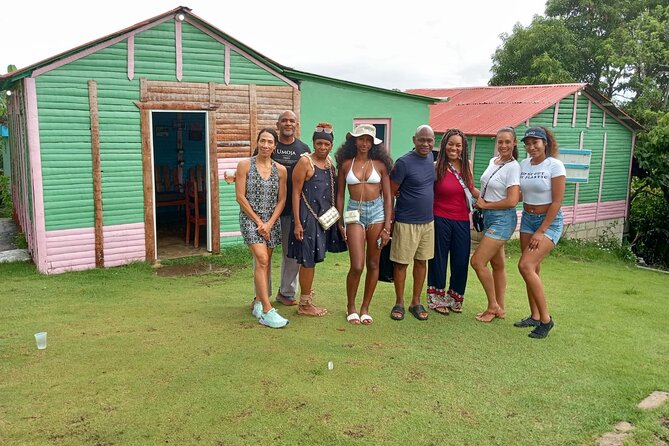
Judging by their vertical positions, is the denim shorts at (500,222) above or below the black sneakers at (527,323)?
above

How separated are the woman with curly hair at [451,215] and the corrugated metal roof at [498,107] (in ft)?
20.7

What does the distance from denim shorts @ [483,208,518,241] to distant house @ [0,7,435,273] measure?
15.8ft

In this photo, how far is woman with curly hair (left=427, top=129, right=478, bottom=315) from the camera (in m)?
5.35

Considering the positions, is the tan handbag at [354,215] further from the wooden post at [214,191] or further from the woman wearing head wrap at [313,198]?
the wooden post at [214,191]

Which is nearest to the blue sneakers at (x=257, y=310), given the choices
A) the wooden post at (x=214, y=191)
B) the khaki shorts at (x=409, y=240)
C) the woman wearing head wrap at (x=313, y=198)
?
the woman wearing head wrap at (x=313, y=198)

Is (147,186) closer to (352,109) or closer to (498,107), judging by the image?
(352,109)

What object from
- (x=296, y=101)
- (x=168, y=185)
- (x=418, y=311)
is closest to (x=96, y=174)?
(x=296, y=101)

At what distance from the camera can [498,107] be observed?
1341 centimetres

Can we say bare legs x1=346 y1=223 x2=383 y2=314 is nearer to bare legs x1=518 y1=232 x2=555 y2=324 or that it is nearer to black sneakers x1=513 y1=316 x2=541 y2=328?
bare legs x1=518 y1=232 x2=555 y2=324

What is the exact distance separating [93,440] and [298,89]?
7.17m

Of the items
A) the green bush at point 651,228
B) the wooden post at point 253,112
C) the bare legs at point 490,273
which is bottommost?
the green bush at point 651,228

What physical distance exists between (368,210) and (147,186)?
4345mm

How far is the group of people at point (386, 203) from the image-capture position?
16.7 ft

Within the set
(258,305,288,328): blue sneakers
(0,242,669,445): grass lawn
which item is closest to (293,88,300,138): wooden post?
(0,242,669,445): grass lawn
